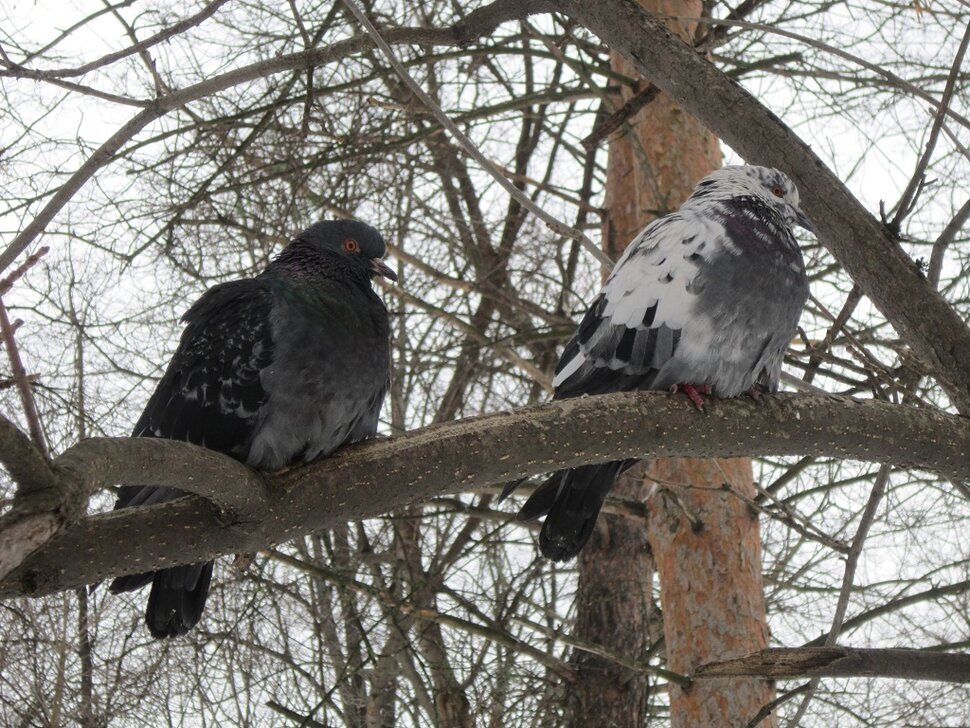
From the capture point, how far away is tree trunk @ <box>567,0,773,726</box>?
458 centimetres

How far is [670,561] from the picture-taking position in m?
4.84

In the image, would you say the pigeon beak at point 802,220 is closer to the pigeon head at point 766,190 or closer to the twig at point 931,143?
the pigeon head at point 766,190

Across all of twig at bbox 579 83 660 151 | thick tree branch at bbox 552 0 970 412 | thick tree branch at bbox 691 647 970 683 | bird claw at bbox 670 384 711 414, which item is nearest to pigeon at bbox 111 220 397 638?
bird claw at bbox 670 384 711 414

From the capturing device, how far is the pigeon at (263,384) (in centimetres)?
302

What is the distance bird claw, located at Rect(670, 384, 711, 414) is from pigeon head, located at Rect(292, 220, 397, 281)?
3.63 ft

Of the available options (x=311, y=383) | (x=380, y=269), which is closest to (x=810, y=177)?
(x=380, y=269)

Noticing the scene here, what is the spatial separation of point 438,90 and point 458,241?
885 mm

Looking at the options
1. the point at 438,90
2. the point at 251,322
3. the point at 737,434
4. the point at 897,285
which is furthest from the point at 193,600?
the point at 438,90

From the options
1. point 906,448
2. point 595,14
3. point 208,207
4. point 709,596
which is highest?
point 208,207

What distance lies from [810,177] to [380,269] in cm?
145

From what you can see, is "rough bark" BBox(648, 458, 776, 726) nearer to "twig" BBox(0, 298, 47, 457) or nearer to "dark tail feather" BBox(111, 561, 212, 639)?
"dark tail feather" BBox(111, 561, 212, 639)

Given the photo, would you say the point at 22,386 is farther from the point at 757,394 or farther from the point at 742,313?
the point at 742,313

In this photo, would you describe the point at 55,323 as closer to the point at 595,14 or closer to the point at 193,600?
the point at 193,600

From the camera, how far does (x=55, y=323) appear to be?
466 cm
